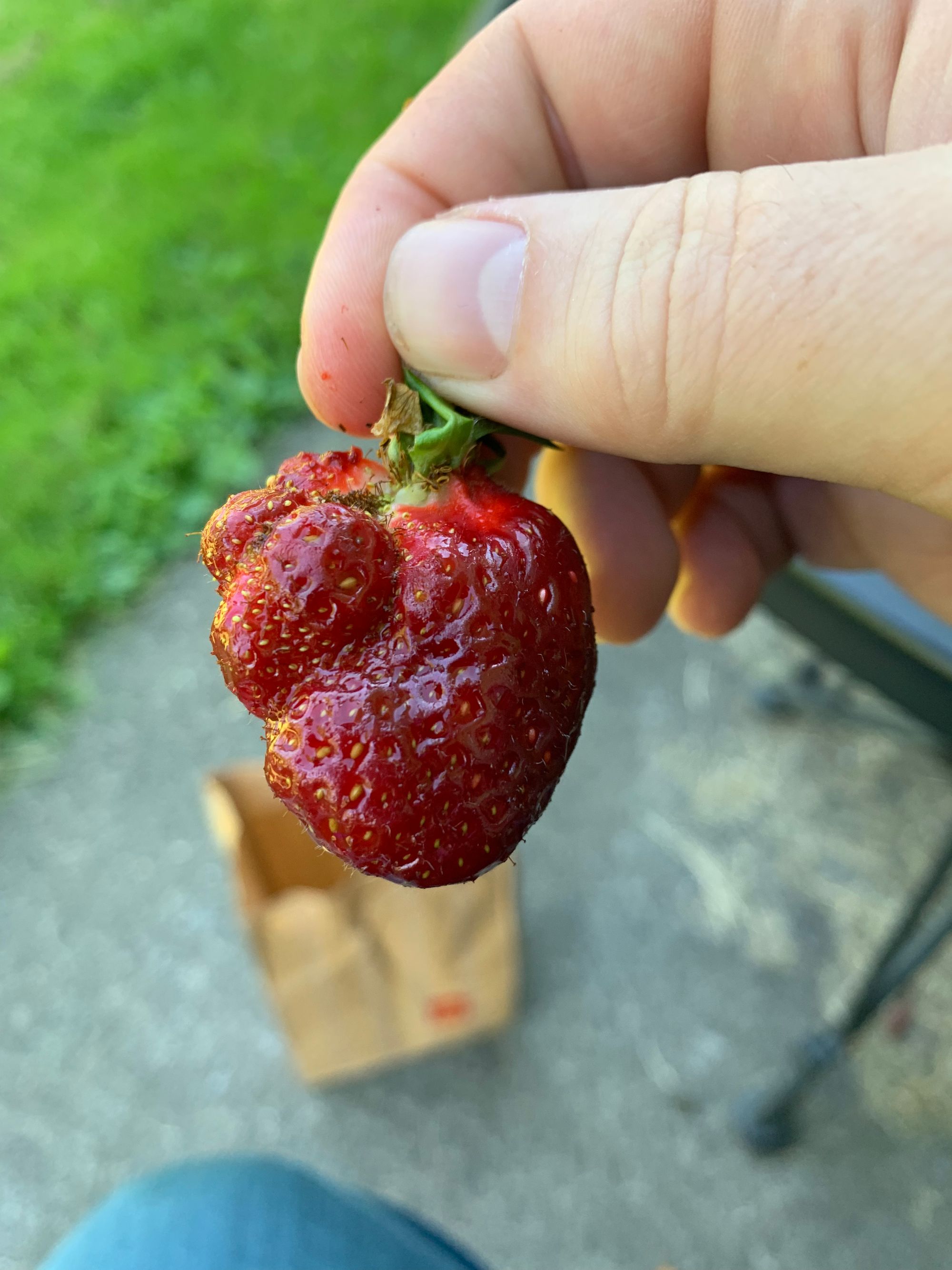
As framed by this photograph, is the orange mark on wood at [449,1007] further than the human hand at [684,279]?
Yes

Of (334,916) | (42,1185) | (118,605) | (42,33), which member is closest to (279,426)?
(118,605)

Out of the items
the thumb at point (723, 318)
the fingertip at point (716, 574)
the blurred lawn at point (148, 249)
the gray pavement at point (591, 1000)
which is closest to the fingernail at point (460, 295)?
the thumb at point (723, 318)

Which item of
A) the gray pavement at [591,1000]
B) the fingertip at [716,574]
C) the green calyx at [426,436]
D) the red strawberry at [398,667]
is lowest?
the gray pavement at [591,1000]

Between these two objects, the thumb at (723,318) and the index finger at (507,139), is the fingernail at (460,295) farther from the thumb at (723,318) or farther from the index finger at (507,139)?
the index finger at (507,139)

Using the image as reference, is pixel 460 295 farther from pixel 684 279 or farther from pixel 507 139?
pixel 507 139

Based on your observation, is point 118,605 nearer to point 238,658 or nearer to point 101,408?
point 101,408

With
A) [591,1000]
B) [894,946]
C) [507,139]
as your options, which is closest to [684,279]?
[507,139]
